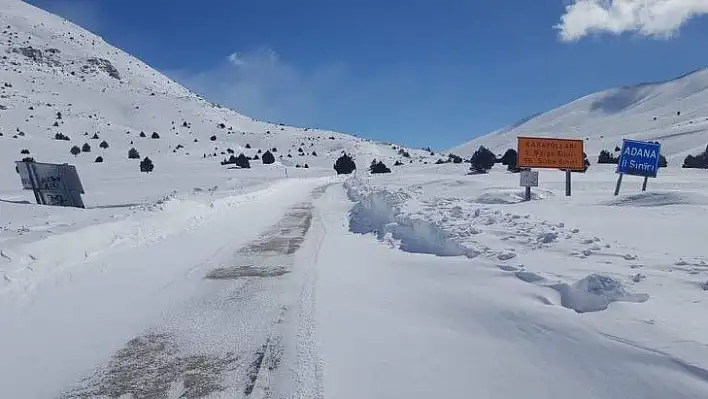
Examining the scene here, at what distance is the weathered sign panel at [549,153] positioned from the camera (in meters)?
18.5

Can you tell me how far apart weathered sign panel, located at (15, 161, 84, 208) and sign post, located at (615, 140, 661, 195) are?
1800 cm

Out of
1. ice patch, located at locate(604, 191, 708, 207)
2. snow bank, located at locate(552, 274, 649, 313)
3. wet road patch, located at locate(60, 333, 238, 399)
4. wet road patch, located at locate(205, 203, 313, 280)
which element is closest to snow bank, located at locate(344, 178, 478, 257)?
wet road patch, located at locate(205, 203, 313, 280)

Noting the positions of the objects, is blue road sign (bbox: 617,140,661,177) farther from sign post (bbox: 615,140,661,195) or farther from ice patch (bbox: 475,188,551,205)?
ice patch (bbox: 475,188,551,205)

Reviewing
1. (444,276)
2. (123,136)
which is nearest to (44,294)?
(444,276)

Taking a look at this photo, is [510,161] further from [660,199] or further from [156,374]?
[156,374]

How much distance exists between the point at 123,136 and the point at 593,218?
173 feet

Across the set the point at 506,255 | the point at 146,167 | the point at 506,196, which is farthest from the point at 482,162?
the point at 506,255

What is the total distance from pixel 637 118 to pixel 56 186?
103 m

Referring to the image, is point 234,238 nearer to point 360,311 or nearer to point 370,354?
point 360,311

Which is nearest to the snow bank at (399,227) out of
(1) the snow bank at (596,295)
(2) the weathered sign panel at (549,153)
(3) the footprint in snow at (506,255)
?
(3) the footprint in snow at (506,255)

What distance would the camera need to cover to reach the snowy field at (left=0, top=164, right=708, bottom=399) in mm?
4164

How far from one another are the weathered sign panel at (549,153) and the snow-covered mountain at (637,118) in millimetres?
37807

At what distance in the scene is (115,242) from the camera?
10.1 metres

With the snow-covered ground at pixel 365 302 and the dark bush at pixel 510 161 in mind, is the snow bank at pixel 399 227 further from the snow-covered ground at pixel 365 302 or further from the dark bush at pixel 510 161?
the dark bush at pixel 510 161
